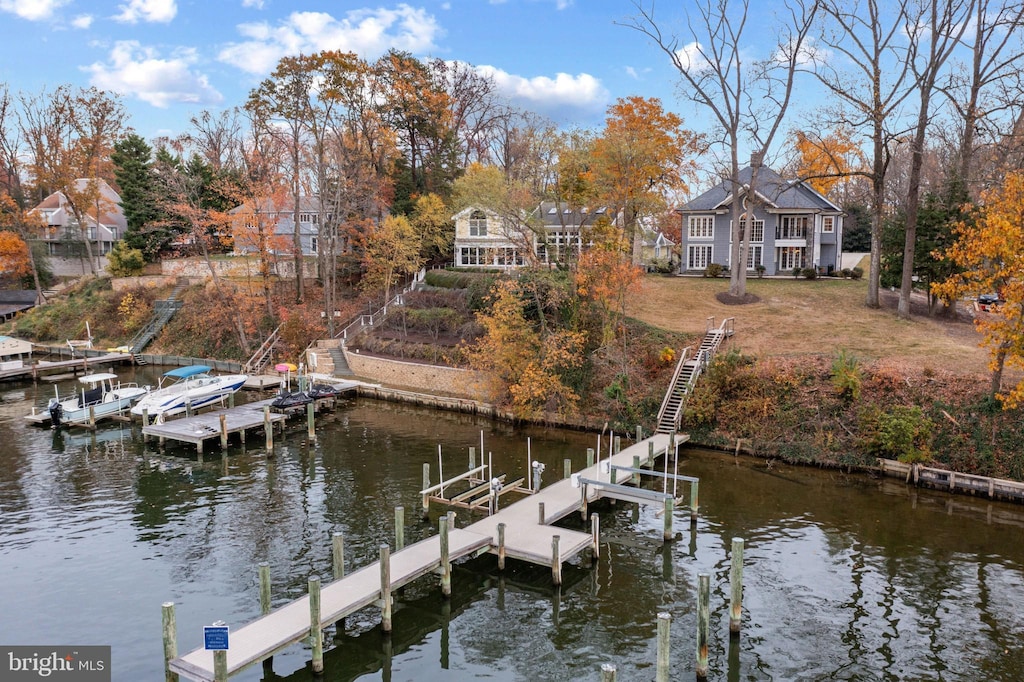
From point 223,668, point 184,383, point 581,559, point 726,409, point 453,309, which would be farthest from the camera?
point 453,309

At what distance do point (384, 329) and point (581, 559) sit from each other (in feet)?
107

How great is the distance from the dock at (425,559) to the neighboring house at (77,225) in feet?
211

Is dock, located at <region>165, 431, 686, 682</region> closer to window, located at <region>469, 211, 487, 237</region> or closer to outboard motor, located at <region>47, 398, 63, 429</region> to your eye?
outboard motor, located at <region>47, 398, 63, 429</region>

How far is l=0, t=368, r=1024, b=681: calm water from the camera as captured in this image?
1577cm

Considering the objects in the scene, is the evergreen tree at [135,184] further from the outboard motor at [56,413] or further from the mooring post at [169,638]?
the mooring post at [169,638]

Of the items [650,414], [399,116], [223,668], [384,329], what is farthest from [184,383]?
[399,116]

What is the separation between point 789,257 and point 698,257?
723 cm

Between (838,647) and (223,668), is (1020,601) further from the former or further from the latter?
(223,668)

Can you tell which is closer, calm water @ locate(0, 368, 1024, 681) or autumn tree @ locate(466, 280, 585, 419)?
calm water @ locate(0, 368, 1024, 681)

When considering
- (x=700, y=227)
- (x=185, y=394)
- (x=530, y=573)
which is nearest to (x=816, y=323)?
(x=700, y=227)

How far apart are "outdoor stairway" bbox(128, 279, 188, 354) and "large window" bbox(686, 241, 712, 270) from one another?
43.1 metres

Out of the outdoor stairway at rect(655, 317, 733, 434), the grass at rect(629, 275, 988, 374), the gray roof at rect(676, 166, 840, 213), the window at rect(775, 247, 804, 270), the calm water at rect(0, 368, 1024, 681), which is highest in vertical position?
the gray roof at rect(676, 166, 840, 213)

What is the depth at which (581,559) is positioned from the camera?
67.8 ft

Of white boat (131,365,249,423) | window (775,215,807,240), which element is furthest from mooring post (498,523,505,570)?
window (775,215,807,240)
